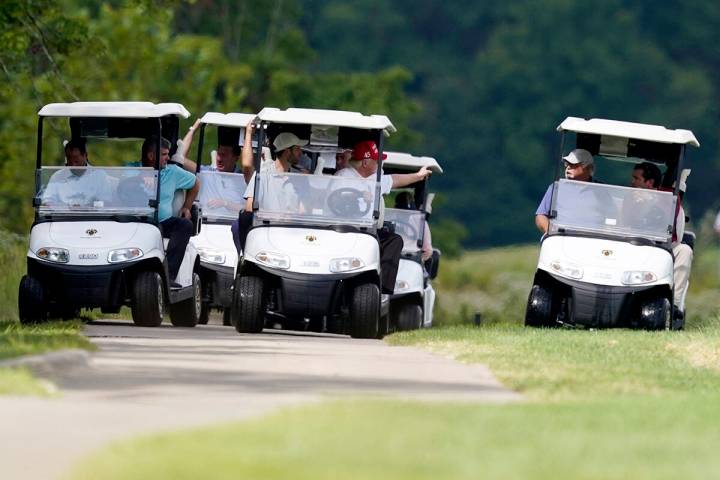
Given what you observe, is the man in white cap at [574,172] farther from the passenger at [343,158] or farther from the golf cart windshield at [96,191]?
the golf cart windshield at [96,191]

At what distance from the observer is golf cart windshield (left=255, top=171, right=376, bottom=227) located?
19.3 meters

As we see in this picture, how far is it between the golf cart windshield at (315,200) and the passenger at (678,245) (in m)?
2.79

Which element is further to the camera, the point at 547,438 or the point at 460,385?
the point at 460,385

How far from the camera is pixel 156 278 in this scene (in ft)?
63.0

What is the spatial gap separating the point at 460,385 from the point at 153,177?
7.30 m

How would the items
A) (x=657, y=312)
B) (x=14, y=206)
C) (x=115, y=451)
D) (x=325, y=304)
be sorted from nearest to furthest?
(x=115, y=451)
(x=325, y=304)
(x=657, y=312)
(x=14, y=206)

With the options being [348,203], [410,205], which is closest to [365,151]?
[348,203]

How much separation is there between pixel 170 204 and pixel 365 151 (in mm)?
1693

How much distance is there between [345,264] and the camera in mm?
18500

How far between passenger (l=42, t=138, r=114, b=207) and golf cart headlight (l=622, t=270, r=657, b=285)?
14.0ft

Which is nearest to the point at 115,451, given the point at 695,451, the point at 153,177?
the point at 695,451

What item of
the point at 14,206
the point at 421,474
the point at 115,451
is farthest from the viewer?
the point at 14,206

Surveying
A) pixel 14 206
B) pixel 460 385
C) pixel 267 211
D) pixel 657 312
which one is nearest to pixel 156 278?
pixel 267 211

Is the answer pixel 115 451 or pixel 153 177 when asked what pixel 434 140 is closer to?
pixel 153 177
